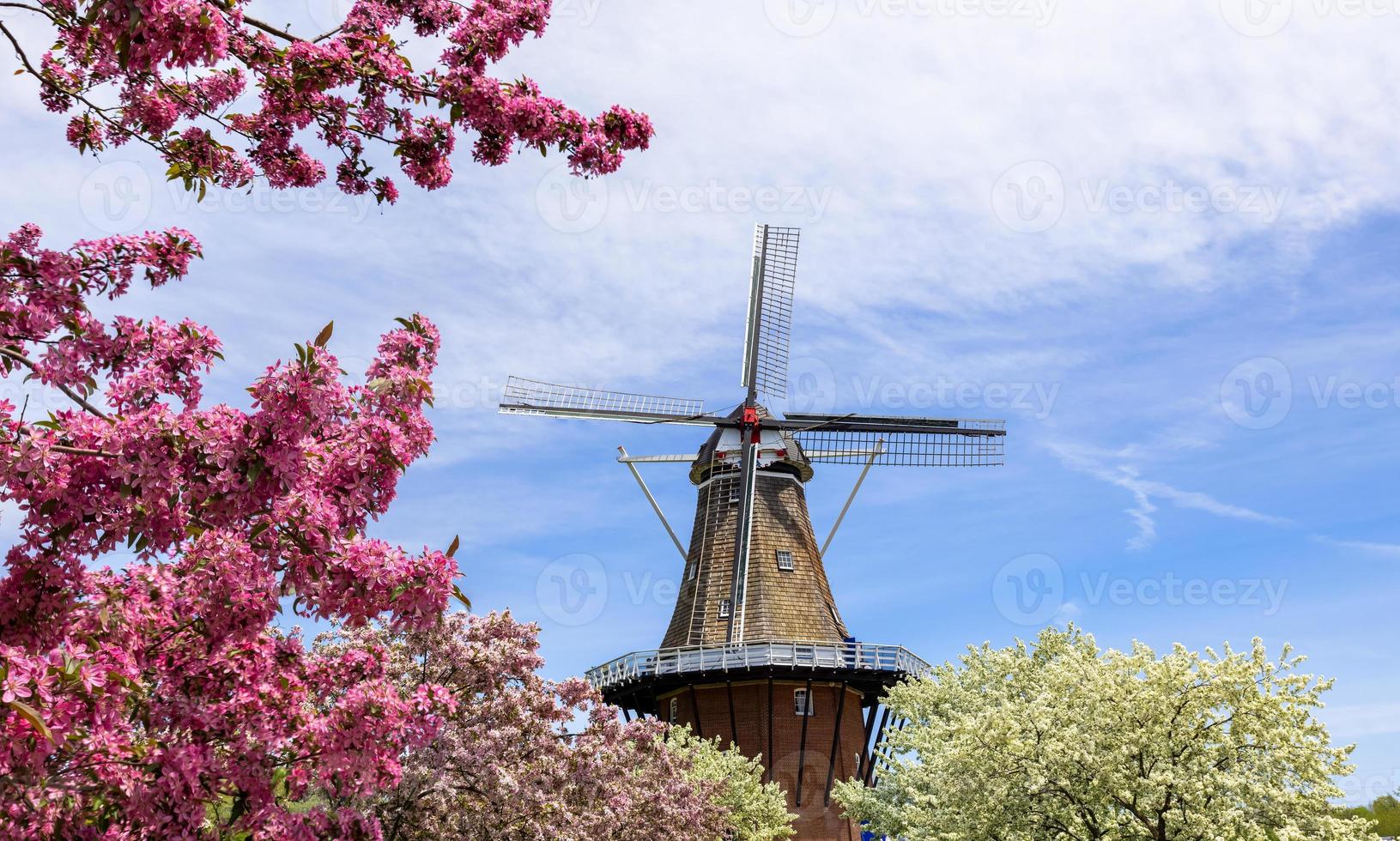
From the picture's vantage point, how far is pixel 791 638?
4372cm

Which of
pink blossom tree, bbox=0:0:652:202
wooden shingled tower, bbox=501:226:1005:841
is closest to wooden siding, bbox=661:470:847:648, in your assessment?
wooden shingled tower, bbox=501:226:1005:841

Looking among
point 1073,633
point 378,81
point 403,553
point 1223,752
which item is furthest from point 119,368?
point 1073,633

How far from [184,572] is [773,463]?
131 ft

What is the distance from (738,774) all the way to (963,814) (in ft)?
42.6

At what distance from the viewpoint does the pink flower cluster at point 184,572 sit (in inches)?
289

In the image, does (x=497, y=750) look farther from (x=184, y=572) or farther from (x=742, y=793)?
(x=742, y=793)

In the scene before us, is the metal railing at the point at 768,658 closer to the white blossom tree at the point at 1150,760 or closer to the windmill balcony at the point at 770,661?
the windmill balcony at the point at 770,661

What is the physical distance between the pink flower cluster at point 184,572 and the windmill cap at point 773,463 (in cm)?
3932

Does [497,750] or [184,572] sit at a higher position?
[497,750]

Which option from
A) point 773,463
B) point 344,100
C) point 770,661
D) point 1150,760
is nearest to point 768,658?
point 770,661

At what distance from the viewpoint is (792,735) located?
42.7 m

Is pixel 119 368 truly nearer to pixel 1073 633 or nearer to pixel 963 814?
pixel 963 814

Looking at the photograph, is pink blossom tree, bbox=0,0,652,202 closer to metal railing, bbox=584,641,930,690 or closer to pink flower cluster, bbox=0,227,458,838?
pink flower cluster, bbox=0,227,458,838

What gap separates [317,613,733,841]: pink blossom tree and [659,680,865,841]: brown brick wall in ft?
60.3
